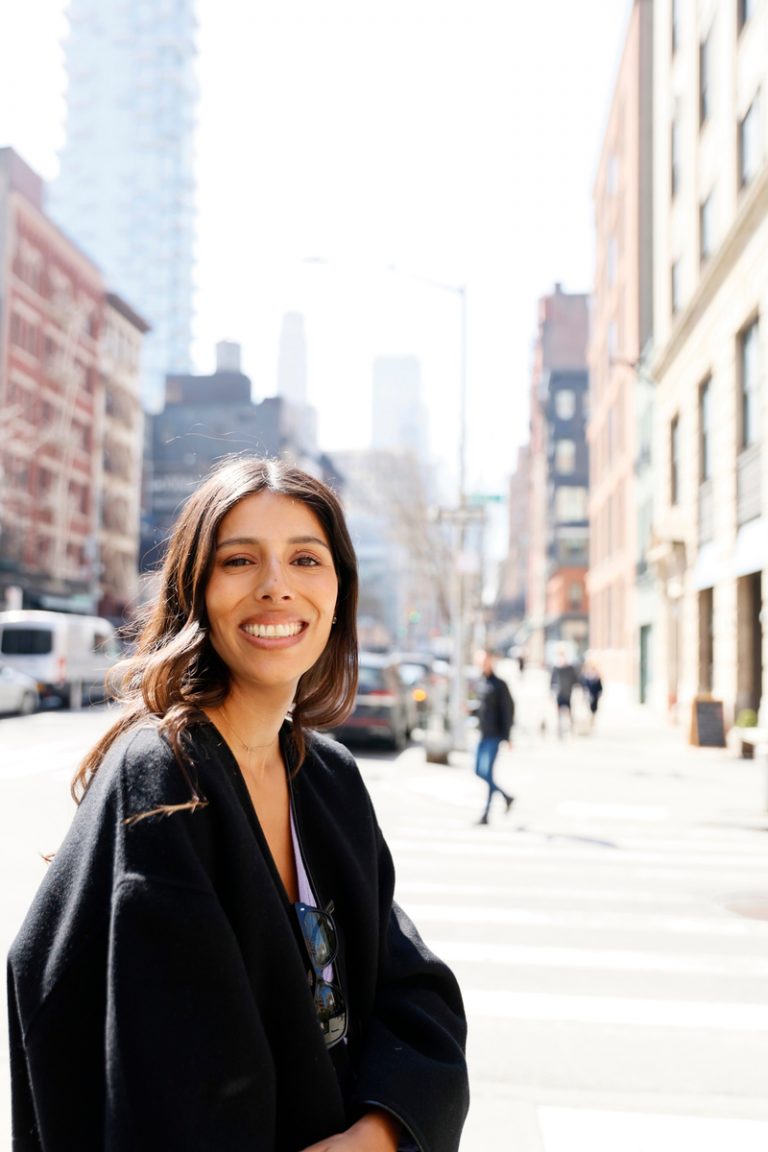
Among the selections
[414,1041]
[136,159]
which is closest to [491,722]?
[414,1041]

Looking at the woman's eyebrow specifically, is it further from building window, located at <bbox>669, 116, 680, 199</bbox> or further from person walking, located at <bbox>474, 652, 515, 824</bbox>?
building window, located at <bbox>669, 116, 680, 199</bbox>

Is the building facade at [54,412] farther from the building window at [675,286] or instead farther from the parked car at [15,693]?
the building window at [675,286]

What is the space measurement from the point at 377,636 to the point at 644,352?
79.4m

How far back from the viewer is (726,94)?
22469mm

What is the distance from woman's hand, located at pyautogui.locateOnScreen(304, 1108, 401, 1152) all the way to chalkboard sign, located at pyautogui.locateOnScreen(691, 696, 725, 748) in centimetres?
2028

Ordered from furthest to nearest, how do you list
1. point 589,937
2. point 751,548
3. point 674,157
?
point 674,157, point 751,548, point 589,937

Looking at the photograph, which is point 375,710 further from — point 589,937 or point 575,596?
point 575,596

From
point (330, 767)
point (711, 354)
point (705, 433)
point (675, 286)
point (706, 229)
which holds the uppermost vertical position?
point (706, 229)

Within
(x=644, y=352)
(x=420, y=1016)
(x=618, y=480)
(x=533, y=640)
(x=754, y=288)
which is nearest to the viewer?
(x=420, y=1016)

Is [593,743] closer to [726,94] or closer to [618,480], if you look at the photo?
[726,94]

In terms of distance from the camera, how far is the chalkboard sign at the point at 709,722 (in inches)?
826

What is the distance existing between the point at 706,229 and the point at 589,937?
868 inches

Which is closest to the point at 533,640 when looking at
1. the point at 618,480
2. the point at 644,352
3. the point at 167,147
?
the point at 618,480

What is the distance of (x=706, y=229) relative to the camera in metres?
25.2
